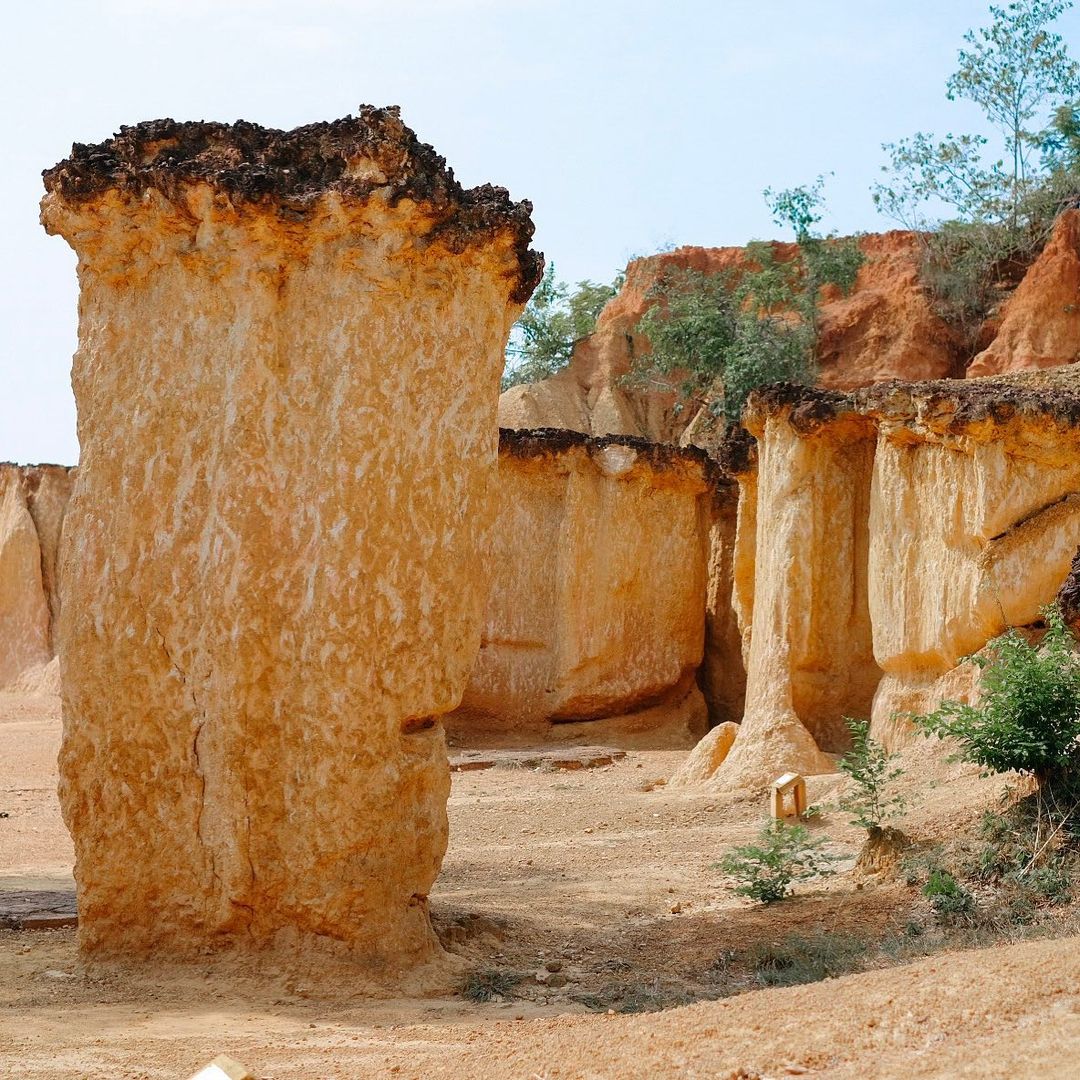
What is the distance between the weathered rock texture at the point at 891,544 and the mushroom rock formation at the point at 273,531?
180 inches

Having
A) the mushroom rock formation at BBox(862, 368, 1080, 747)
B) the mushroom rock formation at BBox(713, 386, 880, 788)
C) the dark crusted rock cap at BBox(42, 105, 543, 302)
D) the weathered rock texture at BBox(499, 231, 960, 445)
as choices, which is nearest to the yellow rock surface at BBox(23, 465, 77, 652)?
the weathered rock texture at BBox(499, 231, 960, 445)

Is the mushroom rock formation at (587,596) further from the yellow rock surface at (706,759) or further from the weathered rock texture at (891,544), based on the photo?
the yellow rock surface at (706,759)

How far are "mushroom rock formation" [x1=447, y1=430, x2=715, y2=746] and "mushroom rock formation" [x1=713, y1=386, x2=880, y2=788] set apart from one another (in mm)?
3490

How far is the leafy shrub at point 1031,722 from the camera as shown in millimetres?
6523

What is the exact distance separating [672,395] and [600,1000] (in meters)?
18.5

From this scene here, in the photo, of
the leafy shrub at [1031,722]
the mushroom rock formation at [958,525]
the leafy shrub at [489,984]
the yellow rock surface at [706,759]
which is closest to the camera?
the leafy shrub at [489,984]

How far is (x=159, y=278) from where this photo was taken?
222 inches

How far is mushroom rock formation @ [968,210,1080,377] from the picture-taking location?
19.6 meters

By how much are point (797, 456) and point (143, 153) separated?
5.80m

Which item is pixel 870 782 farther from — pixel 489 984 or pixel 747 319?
pixel 747 319

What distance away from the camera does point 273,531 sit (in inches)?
211

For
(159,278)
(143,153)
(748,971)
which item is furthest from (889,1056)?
(143,153)

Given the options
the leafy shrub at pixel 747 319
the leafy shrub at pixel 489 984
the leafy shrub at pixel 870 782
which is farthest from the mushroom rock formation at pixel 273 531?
the leafy shrub at pixel 747 319

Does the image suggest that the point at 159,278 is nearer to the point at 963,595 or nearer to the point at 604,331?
the point at 963,595
